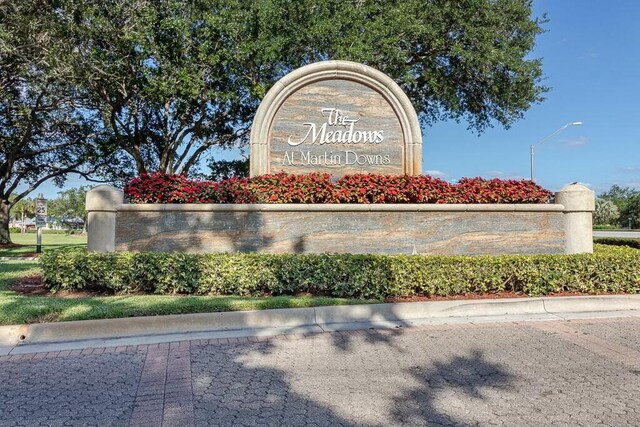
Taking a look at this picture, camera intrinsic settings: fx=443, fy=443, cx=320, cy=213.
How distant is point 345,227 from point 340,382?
534 cm

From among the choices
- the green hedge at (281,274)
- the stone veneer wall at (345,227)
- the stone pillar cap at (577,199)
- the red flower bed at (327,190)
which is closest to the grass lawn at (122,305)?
the green hedge at (281,274)

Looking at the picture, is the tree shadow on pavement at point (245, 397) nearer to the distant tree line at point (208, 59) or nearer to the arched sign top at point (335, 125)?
the arched sign top at point (335, 125)

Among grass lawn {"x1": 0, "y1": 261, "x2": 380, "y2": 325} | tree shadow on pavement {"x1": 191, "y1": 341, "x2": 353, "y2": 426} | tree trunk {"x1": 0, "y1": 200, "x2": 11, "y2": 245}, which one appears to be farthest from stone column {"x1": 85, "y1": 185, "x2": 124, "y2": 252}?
tree trunk {"x1": 0, "y1": 200, "x2": 11, "y2": 245}

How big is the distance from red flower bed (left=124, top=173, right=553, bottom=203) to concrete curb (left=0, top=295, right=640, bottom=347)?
324 centimetres

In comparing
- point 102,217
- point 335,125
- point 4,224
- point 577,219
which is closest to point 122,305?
point 102,217

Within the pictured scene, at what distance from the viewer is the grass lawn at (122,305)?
5605 millimetres

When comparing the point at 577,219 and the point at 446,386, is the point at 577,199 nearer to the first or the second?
the point at 577,219

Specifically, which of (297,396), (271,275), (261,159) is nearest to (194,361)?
(297,396)

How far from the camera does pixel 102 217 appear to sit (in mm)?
8484

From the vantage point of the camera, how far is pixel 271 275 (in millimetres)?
7207

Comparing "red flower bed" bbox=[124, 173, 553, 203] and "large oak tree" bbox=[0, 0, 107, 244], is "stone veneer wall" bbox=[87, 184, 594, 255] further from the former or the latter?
"large oak tree" bbox=[0, 0, 107, 244]

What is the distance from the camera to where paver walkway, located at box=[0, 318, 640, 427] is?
3412 mm

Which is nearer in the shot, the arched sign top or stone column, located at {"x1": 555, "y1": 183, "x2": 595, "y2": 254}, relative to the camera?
stone column, located at {"x1": 555, "y1": 183, "x2": 595, "y2": 254}

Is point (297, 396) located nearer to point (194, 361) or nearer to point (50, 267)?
point (194, 361)
